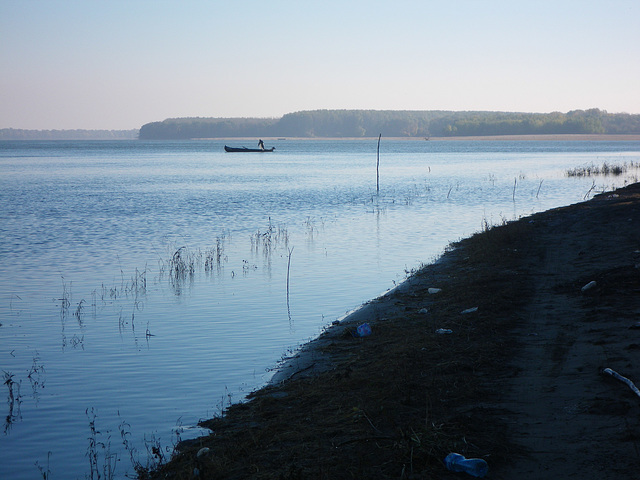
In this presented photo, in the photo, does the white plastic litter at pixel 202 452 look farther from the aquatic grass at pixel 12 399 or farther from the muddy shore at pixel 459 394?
the aquatic grass at pixel 12 399

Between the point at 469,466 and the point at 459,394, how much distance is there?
1.66 metres

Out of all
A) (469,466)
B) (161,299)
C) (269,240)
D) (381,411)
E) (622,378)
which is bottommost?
(161,299)

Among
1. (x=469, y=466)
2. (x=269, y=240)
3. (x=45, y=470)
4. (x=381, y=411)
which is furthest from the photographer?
(x=269, y=240)

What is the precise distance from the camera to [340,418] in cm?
619

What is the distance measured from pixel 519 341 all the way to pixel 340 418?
10.1 ft

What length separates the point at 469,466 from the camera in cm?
480

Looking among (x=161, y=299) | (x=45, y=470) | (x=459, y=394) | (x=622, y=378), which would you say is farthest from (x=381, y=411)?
(x=161, y=299)

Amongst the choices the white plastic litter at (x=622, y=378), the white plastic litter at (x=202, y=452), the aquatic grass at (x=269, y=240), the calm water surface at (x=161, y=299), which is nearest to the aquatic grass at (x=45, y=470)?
the calm water surface at (x=161, y=299)

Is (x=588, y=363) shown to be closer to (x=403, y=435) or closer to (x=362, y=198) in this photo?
(x=403, y=435)

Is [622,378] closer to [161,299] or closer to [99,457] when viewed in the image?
[99,457]

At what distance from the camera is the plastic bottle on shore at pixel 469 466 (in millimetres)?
4793

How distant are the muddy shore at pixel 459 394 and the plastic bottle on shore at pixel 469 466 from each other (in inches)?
3.2

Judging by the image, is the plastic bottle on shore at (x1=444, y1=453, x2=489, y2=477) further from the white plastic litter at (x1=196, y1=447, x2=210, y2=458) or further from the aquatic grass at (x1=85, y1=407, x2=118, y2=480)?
the aquatic grass at (x1=85, y1=407, x2=118, y2=480)

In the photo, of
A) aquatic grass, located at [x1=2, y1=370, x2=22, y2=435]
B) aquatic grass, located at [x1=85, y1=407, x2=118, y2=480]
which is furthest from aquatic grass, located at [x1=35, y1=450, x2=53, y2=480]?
aquatic grass, located at [x1=2, y1=370, x2=22, y2=435]
